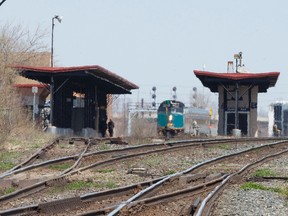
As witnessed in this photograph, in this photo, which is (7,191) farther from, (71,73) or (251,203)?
(71,73)

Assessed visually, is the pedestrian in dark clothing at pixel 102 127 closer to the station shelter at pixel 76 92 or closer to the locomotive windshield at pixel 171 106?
the station shelter at pixel 76 92

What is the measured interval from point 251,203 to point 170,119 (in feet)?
116

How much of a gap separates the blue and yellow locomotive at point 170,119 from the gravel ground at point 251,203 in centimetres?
3245

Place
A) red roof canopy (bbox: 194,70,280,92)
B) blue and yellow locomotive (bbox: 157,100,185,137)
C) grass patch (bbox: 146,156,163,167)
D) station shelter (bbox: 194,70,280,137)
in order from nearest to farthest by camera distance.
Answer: grass patch (bbox: 146,156,163,167)
red roof canopy (bbox: 194,70,280,92)
station shelter (bbox: 194,70,280,137)
blue and yellow locomotive (bbox: 157,100,185,137)

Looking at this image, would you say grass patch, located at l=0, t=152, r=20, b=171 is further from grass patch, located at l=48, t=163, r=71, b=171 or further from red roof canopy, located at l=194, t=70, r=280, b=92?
red roof canopy, located at l=194, t=70, r=280, b=92

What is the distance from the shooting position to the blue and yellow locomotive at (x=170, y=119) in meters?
45.8

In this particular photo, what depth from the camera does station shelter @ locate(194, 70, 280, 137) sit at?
42.6 m

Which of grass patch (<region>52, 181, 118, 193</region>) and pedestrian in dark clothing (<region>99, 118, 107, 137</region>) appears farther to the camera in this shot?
pedestrian in dark clothing (<region>99, 118, 107, 137</region>)

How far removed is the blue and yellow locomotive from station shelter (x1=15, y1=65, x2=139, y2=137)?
3035mm

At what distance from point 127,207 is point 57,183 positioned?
384 centimetres

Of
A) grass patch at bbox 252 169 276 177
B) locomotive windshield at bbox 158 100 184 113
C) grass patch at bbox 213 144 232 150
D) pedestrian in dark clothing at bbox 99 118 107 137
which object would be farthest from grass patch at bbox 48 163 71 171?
locomotive windshield at bbox 158 100 184 113

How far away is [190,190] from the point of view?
38.1 feet

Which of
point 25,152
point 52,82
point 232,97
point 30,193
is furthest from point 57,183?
point 232,97

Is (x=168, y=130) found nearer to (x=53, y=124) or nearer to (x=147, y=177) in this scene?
(x=53, y=124)
